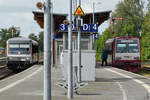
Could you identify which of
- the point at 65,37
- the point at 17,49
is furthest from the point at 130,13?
the point at 65,37

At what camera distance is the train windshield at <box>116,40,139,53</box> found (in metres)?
33.2

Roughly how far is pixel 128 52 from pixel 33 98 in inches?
846

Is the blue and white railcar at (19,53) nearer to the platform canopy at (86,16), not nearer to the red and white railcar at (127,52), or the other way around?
the platform canopy at (86,16)

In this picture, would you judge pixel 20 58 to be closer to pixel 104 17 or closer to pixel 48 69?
pixel 104 17

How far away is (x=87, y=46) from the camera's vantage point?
82.2 feet

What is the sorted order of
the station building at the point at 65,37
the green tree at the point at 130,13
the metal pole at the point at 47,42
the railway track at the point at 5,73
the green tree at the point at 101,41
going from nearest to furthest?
the metal pole at the point at 47,42 < the station building at the point at 65,37 < the railway track at the point at 5,73 < the green tree at the point at 101,41 < the green tree at the point at 130,13

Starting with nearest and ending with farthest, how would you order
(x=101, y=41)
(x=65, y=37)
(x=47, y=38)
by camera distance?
(x=47, y=38)
(x=65, y=37)
(x=101, y=41)

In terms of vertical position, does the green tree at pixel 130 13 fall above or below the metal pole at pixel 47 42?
above

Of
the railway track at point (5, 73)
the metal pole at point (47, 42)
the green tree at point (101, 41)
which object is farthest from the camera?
the green tree at point (101, 41)

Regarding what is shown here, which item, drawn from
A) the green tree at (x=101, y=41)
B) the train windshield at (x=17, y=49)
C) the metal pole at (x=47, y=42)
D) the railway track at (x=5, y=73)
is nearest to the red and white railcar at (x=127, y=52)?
the train windshield at (x=17, y=49)

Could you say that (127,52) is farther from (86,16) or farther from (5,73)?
(5,73)

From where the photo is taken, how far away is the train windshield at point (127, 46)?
33.2 metres

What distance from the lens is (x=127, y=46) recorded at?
3316 cm

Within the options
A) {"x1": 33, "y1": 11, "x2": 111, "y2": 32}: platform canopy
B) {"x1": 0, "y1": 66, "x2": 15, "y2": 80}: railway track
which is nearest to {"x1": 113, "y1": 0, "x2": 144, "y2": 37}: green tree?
{"x1": 33, "y1": 11, "x2": 111, "y2": 32}: platform canopy
